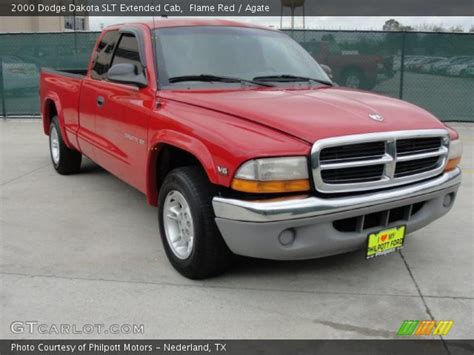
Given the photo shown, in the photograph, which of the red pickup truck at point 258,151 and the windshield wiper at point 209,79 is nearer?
the red pickup truck at point 258,151

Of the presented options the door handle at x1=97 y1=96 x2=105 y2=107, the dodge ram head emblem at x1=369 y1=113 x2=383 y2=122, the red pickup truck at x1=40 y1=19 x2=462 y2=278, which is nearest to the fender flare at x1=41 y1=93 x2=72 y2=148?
the door handle at x1=97 y1=96 x2=105 y2=107

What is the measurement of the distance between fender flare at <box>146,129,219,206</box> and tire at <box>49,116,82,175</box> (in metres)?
2.87

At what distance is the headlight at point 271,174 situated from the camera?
314cm

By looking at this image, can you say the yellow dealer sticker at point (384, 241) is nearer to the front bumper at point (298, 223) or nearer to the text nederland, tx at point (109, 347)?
the front bumper at point (298, 223)

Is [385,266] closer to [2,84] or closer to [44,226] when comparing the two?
[44,226]

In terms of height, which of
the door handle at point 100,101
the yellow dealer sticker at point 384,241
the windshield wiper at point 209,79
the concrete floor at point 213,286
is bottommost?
the concrete floor at point 213,286

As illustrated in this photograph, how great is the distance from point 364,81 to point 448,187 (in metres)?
7.57

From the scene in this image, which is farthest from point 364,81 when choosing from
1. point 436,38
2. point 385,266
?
point 385,266

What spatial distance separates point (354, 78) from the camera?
11.1m

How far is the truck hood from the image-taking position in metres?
3.33

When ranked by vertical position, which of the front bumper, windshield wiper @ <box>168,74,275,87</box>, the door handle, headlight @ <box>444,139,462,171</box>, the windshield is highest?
the windshield

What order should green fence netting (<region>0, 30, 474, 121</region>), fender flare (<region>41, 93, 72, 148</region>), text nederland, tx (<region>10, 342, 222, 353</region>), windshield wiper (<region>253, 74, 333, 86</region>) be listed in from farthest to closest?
green fence netting (<region>0, 30, 474, 121</region>) → fender flare (<region>41, 93, 72, 148</region>) → windshield wiper (<region>253, 74, 333, 86</region>) → text nederland, tx (<region>10, 342, 222, 353</region>)

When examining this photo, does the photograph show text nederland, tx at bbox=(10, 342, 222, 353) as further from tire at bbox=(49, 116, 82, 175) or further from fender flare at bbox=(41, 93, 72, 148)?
tire at bbox=(49, 116, 82, 175)

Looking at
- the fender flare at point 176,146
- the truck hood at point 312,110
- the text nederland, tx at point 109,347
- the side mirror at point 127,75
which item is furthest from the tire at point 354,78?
the text nederland, tx at point 109,347
